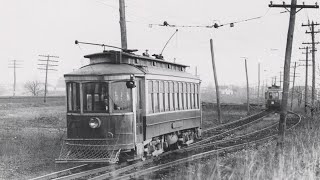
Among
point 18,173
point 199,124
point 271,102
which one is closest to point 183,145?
point 199,124

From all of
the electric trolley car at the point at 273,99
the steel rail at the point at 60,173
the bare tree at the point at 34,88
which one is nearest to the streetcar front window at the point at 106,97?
the steel rail at the point at 60,173

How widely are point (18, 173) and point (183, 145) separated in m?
7.67

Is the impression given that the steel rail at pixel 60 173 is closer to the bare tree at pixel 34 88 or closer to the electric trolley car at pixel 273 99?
the electric trolley car at pixel 273 99

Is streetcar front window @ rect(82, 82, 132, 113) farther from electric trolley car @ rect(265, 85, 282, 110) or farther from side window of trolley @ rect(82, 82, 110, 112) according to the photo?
electric trolley car @ rect(265, 85, 282, 110)

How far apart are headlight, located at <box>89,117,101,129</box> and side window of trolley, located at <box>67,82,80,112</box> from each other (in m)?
0.59

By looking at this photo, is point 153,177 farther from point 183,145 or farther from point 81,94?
point 183,145

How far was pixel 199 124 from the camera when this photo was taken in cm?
1936

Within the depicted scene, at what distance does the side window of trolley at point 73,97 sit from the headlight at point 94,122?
1.94 feet

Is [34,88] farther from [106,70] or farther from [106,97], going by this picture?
[106,97]

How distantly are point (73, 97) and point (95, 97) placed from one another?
0.74m

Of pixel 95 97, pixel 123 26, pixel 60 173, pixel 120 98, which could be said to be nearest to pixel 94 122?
pixel 95 97

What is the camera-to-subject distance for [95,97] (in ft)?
39.1

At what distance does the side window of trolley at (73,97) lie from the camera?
1208 cm

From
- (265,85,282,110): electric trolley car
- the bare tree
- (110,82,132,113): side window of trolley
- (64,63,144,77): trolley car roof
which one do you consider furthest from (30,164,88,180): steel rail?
the bare tree
